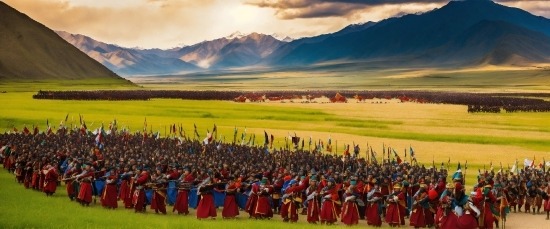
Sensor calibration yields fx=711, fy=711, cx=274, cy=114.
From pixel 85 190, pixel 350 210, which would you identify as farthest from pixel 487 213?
pixel 85 190

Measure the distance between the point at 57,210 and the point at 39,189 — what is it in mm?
6511

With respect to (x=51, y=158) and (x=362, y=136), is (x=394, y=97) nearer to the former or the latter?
(x=362, y=136)

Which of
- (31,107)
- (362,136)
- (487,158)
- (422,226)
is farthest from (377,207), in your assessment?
(31,107)

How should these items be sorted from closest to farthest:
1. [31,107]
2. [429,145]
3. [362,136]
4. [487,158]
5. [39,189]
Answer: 1. [39,189]
2. [487,158]
3. [429,145]
4. [362,136]
5. [31,107]

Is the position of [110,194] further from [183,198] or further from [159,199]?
[183,198]

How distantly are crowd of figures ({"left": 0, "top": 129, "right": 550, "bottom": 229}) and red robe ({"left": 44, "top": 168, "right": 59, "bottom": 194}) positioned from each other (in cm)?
4

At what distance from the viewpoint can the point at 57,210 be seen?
26.1 metres

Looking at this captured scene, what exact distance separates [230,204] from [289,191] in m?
2.27

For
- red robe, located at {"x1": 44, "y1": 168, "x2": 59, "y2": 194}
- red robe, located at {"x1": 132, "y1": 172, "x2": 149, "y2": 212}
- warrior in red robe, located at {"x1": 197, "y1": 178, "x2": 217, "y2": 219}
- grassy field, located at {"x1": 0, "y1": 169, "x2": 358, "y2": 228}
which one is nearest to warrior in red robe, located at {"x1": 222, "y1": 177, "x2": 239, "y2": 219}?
grassy field, located at {"x1": 0, "y1": 169, "x2": 358, "y2": 228}

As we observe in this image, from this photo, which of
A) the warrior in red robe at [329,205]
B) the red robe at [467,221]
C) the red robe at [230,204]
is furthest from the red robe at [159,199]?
the red robe at [467,221]

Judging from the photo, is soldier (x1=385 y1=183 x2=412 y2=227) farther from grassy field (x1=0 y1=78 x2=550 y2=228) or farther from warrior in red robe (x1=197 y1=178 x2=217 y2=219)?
warrior in red robe (x1=197 y1=178 x2=217 y2=219)

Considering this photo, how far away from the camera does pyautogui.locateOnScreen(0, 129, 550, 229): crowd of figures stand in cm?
2516

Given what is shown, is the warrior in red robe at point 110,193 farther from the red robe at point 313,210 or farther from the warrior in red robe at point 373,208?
the warrior in red robe at point 373,208

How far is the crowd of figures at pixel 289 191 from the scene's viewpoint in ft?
82.5
